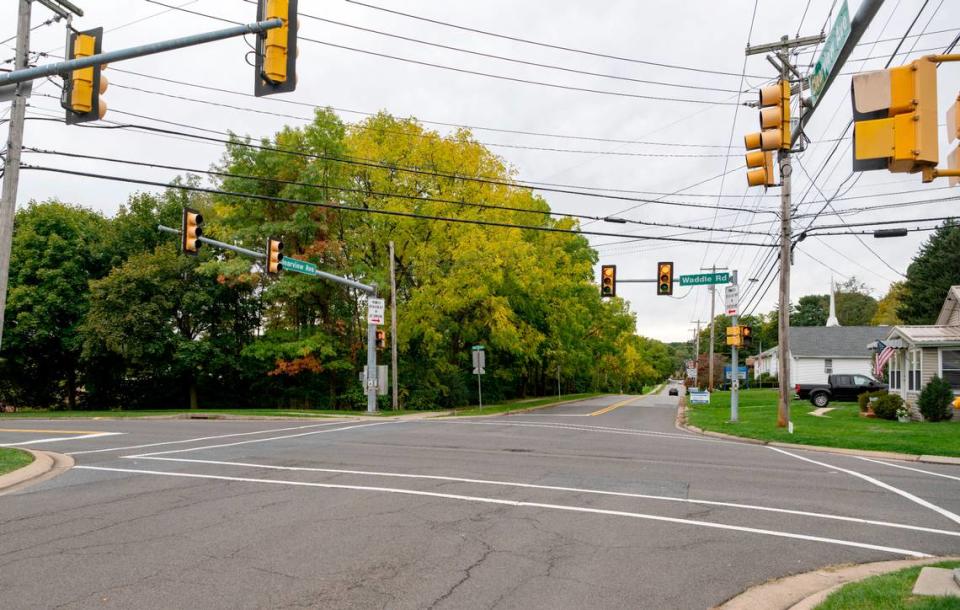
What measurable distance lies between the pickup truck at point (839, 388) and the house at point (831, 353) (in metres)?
15.2

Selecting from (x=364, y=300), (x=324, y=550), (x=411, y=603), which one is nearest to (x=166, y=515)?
(x=324, y=550)

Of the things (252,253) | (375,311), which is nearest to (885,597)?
(252,253)

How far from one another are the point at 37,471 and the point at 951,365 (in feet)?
101

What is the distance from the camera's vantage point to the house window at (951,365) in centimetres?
2733

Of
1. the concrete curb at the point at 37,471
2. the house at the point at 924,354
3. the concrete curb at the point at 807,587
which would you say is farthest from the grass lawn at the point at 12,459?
the house at the point at 924,354

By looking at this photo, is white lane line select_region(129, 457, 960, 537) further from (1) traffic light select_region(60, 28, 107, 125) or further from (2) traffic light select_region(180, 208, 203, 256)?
(2) traffic light select_region(180, 208, 203, 256)

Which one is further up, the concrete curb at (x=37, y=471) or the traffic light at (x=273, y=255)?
the traffic light at (x=273, y=255)

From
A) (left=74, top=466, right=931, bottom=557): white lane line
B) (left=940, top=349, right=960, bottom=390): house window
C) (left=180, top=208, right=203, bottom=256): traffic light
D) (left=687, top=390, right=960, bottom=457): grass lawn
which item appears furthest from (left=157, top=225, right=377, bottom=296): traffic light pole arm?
(left=940, top=349, right=960, bottom=390): house window

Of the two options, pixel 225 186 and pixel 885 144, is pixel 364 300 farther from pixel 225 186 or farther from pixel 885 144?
pixel 885 144

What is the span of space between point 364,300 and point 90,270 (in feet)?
56.9

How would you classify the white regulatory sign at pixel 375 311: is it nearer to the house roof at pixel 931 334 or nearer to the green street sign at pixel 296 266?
the green street sign at pixel 296 266

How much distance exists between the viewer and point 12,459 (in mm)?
13391

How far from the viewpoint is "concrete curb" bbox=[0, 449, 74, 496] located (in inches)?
438

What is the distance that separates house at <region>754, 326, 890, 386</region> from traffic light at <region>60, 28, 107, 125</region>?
54.6 meters
